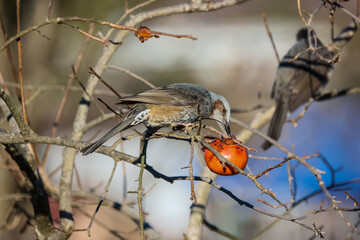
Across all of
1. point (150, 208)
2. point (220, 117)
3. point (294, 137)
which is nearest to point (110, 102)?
point (150, 208)

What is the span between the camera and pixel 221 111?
3051 millimetres

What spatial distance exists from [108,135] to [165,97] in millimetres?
652

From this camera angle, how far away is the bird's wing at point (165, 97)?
8.85 feet

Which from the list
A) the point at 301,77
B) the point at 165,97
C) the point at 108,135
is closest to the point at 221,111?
the point at 165,97

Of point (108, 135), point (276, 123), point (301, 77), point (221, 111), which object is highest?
point (301, 77)

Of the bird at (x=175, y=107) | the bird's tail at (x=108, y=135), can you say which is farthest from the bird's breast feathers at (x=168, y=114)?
the bird's tail at (x=108, y=135)

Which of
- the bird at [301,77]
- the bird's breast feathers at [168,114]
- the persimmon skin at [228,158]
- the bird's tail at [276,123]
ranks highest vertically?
the bird at [301,77]

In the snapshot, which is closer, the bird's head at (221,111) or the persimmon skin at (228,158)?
the persimmon skin at (228,158)

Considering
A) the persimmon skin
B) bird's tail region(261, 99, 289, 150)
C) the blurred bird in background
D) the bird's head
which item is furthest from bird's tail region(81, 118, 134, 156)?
the blurred bird in background

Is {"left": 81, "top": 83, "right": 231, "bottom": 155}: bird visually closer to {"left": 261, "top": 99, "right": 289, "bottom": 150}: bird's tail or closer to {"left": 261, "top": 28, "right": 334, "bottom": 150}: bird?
{"left": 261, "top": 99, "right": 289, "bottom": 150}: bird's tail

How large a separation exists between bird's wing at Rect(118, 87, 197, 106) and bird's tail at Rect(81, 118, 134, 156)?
17 centimetres

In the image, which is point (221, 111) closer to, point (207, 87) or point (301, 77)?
point (301, 77)

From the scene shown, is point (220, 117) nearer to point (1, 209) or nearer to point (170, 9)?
point (170, 9)

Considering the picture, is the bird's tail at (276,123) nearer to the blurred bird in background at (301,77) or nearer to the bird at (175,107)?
the blurred bird in background at (301,77)
